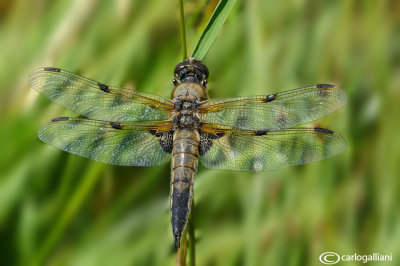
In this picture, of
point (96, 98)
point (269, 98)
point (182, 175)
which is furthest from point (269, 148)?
point (96, 98)

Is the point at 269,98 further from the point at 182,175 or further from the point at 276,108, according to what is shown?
the point at 182,175

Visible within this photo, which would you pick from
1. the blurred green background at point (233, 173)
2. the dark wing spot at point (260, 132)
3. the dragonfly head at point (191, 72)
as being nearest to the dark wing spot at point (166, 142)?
the blurred green background at point (233, 173)

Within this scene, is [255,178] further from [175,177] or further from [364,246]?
[364,246]

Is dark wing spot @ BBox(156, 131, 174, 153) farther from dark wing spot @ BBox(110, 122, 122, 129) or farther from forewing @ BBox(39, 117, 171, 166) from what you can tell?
dark wing spot @ BBox(110, 122, 122, 129)

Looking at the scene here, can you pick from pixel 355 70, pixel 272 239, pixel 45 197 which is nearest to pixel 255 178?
pixel 272 239

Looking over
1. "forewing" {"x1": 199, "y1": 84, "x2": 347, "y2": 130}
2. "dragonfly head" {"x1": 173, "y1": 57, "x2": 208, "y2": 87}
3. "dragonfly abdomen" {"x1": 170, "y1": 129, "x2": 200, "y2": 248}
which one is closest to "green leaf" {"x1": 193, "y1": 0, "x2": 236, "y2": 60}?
"dragonfly head" {"x1": 173, "y1": 57, "x2": 208, "y2": 87}

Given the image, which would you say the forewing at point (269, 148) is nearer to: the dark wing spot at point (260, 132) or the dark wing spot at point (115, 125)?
the dark wing spot at point (260, 132)
